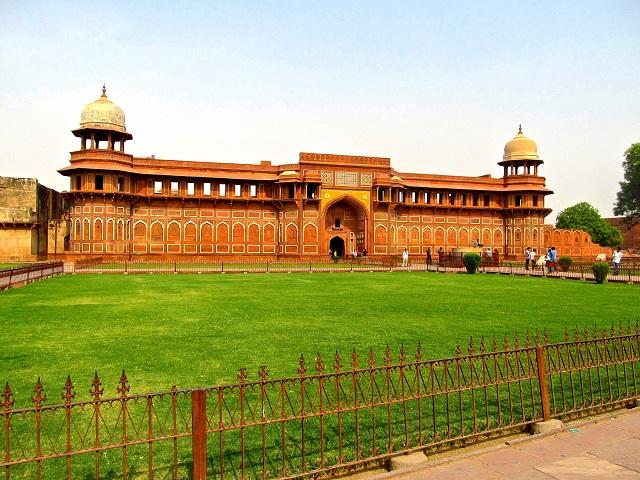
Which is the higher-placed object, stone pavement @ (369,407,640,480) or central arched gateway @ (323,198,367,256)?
central arched gateway @ (323,198,367,256)

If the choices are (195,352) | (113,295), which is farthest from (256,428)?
(113,295)

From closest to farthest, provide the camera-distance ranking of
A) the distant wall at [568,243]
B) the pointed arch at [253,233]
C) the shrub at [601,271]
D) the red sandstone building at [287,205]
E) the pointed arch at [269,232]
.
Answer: the shrub at [601,271]
the red sandstone building at [287,205]
the pointed arch at [253,233]
the pointed arch at [269,232]
the distant wall at [568,243]

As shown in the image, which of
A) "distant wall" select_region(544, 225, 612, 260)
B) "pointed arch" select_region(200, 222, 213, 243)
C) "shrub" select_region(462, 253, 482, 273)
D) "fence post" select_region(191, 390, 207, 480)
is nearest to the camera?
"fence post" select_region(191, 390, 207, 480)

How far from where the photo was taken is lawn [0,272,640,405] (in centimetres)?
632

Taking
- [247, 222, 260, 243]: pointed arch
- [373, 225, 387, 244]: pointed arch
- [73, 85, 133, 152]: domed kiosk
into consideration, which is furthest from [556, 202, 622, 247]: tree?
[73, 85, 133, 152]: domed kiosk

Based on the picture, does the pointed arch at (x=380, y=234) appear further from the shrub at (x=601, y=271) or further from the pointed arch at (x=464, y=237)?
the shrub at (x=601, y=271)

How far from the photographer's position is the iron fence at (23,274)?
17094mm

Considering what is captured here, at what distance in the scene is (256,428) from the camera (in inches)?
179

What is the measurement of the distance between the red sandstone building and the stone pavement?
30.5 m

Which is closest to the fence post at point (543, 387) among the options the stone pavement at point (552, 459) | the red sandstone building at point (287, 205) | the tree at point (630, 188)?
the stone pavement at point (552, 459)

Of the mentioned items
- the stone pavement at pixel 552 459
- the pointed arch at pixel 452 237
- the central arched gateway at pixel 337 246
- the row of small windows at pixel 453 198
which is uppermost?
the row of small windows at pixel 453 198

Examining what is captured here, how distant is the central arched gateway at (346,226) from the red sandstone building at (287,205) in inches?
3.3

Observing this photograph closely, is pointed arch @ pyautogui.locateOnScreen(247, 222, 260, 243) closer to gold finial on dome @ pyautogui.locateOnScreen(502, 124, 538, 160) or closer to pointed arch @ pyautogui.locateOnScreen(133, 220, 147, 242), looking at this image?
pointed arch @ pyautogui.locateOnScreen(133, 220, 147, 242)

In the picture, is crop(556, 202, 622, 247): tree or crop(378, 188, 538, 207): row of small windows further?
crop(556, 202, 622, 247): tree
